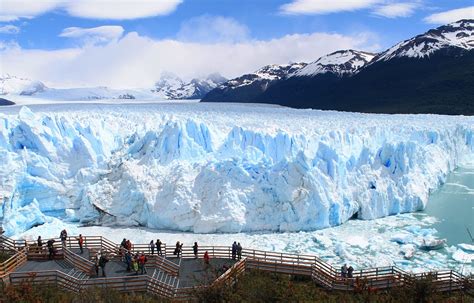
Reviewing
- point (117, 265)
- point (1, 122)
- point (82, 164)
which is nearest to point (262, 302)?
point (117, 265)

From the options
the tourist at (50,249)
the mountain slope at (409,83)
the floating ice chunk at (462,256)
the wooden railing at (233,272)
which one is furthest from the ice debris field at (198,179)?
the mountain slope at (409,83)

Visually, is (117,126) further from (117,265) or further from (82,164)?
(117,265)

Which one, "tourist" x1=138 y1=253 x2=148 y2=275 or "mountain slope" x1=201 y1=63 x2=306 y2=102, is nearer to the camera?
"tourist" x1=138 y1=253 x2=148 y2=275

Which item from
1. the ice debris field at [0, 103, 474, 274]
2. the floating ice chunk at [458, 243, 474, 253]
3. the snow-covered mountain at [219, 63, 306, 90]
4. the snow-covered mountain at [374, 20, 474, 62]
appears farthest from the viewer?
the snow-covered mountain at [219, 63, 306, 90]

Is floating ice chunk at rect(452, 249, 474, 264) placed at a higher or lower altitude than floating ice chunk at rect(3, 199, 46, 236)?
lower

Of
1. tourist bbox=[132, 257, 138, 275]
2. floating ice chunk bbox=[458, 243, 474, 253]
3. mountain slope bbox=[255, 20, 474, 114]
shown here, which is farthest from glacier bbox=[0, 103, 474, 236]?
mountain slope bbox=[255, 20, 474, 114]

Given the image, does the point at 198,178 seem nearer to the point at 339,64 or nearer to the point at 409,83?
the point at 409,83

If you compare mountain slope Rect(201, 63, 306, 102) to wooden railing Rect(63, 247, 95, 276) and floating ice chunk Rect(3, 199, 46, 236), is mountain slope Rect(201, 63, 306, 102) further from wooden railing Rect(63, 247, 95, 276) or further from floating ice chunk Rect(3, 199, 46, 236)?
wooden railing Rect(63, 247, 95, 276)
